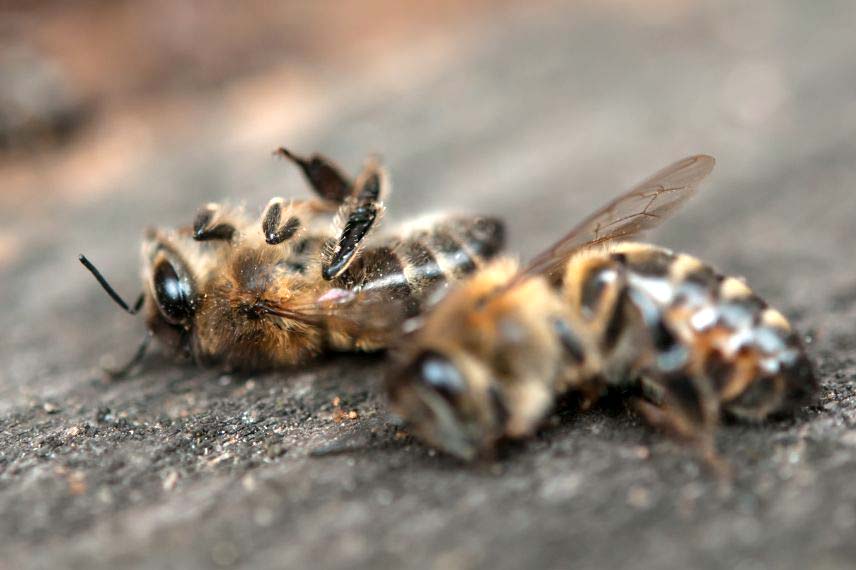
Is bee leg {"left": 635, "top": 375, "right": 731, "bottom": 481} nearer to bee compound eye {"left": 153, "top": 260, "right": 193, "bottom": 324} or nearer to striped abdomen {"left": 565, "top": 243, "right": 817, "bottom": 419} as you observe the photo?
striped abdomen {"left": 565, "top": 243, "right": 817, "bottom": 419}

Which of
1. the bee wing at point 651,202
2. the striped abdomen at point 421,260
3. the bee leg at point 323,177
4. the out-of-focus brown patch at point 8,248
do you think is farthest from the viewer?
the out-of-focus brown patch at point 8,248

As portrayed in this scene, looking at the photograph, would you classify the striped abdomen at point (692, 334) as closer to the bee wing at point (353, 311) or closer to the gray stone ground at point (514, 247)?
the gray stone ground at point (514, 247)

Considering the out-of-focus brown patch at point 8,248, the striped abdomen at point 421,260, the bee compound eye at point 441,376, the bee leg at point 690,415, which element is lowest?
the bee leg at point 690,415

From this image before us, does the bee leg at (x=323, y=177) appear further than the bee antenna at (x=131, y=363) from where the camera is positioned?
Yes

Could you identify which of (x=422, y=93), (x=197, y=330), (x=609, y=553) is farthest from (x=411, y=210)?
(x=609, y=553)

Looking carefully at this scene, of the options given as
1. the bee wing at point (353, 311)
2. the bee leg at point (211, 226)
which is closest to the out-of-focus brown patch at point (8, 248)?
the bee leg at point (211, 226)

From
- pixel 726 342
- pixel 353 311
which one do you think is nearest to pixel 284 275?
pixel 353 311

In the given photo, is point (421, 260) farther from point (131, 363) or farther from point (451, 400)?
point (131, 363)
